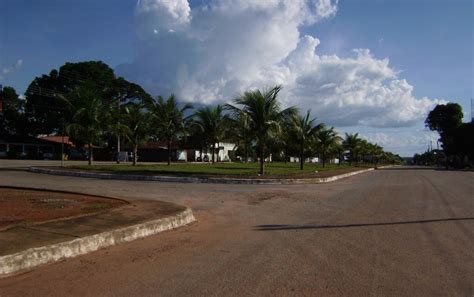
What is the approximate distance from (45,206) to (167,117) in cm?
2986

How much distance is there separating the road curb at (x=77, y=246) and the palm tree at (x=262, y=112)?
18.8m

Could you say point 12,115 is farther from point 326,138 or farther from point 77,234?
point 77,234

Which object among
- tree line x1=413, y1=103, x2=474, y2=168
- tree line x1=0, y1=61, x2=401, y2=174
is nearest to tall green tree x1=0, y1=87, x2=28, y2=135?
tree line x1=0, y1=61, x2=401, y2=174

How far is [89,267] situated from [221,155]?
78.2m

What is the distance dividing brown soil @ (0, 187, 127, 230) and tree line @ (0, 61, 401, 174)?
53.7ft

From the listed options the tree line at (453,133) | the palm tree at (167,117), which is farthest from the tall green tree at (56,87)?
the tree line at (453,133)

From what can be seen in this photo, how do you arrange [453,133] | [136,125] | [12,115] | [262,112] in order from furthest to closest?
[453,133]
[12,115]
[136,125]
[262,112]

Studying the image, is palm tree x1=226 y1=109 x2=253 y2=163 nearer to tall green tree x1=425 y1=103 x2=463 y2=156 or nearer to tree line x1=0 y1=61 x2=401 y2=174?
tree line x1=0 y1=61 x2=401 y2=174

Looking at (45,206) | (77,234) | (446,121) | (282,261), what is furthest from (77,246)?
(446,121)

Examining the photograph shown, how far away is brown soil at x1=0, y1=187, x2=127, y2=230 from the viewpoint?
892 cm

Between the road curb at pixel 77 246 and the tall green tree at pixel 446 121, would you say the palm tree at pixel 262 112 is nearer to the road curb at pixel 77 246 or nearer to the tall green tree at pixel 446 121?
the road curb at pixel 77 246

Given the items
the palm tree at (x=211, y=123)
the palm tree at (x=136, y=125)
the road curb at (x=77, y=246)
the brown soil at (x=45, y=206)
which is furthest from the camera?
the palm tree at (x=211, y=123)

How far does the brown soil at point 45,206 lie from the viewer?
8.92 meters

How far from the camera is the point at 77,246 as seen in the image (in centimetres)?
718
